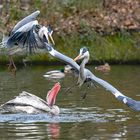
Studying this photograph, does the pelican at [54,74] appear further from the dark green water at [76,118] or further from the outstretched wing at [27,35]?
the outstretched wing at [27,35]

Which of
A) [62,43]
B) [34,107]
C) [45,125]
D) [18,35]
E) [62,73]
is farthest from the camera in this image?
[62,43]

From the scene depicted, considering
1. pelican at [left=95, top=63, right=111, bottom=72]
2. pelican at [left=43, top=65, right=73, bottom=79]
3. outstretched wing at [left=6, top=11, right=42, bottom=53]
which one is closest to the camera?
outstretched wing at [left=6, top=11, right=42, bottom=53]

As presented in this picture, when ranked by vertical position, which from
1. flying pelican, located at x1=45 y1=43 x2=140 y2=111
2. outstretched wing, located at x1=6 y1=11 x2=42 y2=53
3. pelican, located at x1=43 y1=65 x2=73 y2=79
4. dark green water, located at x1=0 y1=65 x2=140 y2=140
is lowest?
pelican, located at x1=43 y1=65 x2=73 y2=79

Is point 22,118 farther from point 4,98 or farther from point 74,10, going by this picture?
point 74,10

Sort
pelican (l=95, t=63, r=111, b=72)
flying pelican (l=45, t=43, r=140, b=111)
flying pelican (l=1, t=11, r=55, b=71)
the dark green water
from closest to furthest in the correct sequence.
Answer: the dark green water, flying pelican (l=45, t=43, r=140, b=111), flying pelican (l=1, t=11, r=55, b=71), pelican (l=95, t=63, r=111, b=72)

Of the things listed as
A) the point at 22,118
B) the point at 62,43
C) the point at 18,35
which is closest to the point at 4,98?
the point at 18,35

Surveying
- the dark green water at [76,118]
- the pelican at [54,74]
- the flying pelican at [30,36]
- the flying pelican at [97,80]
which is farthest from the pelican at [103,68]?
the flying pelican at [97,80]

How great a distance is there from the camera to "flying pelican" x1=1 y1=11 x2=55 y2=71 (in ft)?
54.1

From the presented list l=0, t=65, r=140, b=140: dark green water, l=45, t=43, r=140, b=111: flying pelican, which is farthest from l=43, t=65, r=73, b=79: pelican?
l=45, t=43, r=140, b=111: flying pelican

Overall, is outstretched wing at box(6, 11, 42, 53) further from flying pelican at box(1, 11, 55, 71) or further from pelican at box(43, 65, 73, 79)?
pelican at box(43, 65, 73, 79)

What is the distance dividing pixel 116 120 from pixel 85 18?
1501cm

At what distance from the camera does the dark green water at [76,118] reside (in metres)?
13.4

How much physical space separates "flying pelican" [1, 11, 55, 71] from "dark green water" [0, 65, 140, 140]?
141cm

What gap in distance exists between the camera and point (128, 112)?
16266 millimetres
